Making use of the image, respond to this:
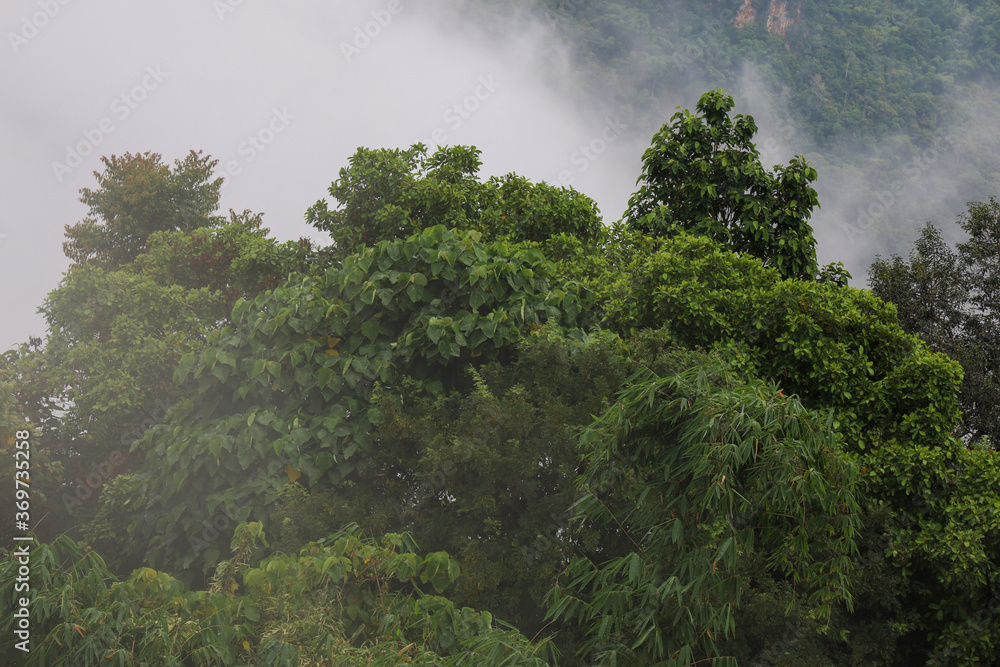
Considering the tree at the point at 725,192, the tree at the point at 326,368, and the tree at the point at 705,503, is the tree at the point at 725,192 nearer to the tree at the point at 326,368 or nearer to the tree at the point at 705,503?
the tree at the point at 326,368

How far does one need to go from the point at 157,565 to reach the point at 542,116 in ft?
258

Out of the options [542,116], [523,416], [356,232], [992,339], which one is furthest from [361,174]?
[542,116]

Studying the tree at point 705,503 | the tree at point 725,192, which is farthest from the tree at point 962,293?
the tree at point 705,503

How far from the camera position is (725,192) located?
11.3 meters

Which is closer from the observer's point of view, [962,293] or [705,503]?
[705,503]

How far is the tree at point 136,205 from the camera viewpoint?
22172mm

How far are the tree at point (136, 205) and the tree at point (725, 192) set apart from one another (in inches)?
626

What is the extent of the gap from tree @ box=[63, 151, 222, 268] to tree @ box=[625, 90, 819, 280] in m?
15.9

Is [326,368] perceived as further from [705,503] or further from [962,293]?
[962,293]

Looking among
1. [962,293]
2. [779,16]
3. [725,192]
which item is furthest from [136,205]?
[779,16]

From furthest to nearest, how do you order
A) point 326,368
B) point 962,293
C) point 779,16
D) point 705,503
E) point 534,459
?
1. point 779,16
2. point 962,293
3. point 326,368
4. point 534,459
5. point 705,503

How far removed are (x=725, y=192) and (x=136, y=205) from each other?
17454 mm

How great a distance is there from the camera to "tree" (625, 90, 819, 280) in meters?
11.0

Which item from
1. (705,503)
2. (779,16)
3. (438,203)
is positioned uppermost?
(779,16)
